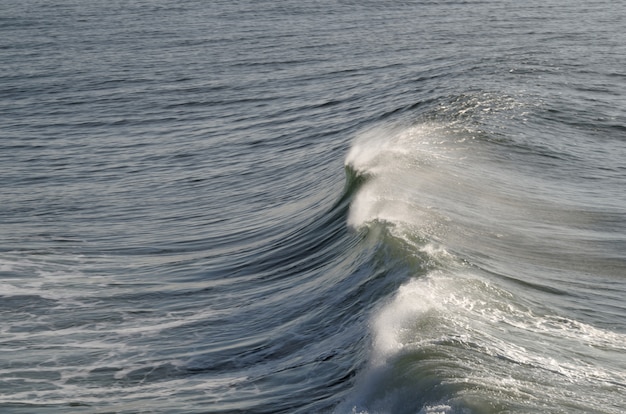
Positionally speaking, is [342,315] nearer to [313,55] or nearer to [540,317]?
[540,317]

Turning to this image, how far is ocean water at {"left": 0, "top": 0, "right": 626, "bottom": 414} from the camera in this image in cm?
1031

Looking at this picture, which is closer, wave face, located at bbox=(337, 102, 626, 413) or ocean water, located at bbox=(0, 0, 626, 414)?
wave face, located at bbox=(337, 102, 626, 413)

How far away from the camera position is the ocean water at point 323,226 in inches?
406

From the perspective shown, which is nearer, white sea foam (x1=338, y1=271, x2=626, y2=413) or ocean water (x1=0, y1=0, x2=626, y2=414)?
white sea foam (x1=338, y1=271, x2=626, y2=413)

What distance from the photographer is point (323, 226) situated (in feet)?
52.9

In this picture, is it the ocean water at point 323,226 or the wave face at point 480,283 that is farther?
the ocean water at point 323,226

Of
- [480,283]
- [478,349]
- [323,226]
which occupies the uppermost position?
[478,349]

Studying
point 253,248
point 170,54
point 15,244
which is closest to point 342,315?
point 253,248

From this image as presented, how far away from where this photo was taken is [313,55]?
34281 millimetres

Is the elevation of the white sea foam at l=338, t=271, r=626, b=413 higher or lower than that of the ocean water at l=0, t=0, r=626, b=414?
higher

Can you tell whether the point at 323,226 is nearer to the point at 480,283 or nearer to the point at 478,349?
the point at 480,283

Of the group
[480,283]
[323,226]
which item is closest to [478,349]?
[480,283]

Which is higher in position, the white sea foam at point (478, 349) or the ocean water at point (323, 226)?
the white sea foam at point (478, 349)

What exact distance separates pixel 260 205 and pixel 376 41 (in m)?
17.5
